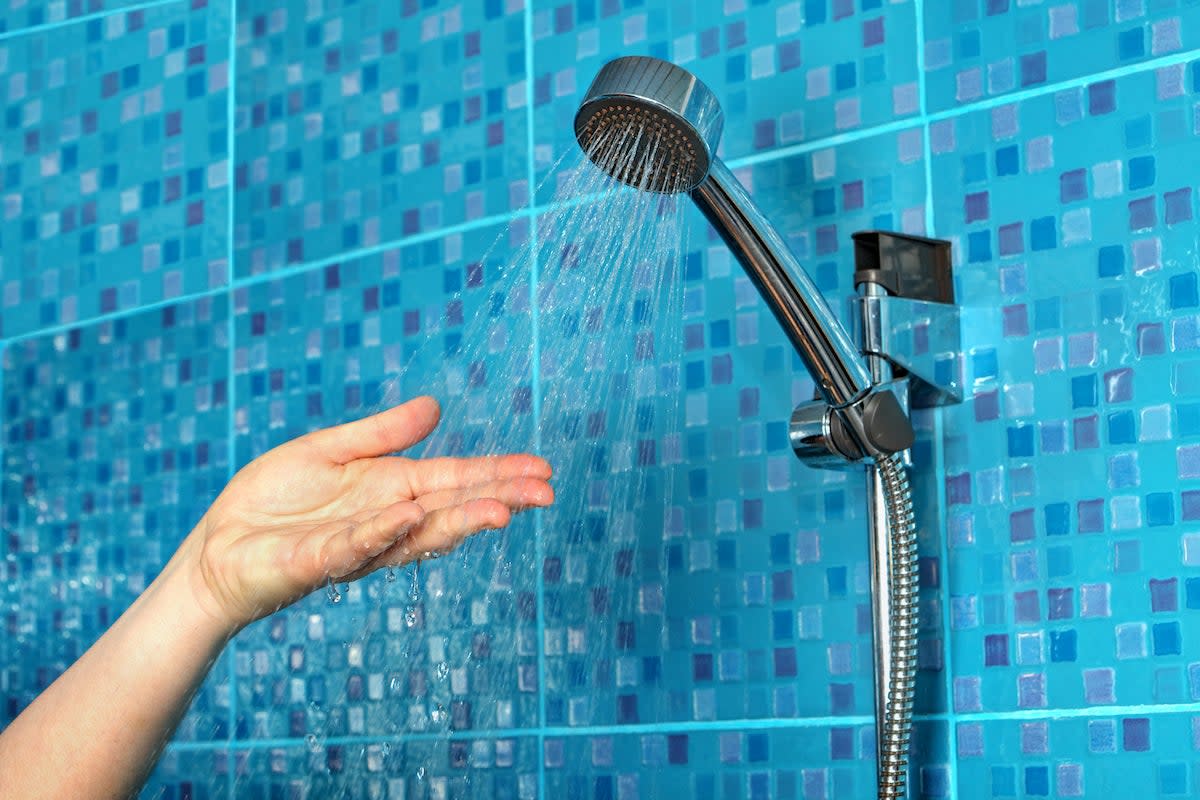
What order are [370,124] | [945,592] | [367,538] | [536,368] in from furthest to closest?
1. [370,124]
2. [536,368]
3. [945,592]
4. [367,538]

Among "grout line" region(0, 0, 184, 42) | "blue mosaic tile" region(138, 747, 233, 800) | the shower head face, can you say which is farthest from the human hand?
"grout line" region(0, 0, 184, 42)

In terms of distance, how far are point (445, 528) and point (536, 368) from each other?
17.3 inches

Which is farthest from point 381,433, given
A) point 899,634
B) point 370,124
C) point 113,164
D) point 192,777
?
point 113,164

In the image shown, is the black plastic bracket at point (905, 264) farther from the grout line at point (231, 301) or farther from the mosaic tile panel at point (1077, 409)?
the grout line at point (231, 301)

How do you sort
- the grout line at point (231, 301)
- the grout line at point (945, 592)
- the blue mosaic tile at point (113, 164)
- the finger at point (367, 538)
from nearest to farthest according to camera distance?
the finger at point (367, 538) → the grout line at point (945, 592) → the grout line at point (231, 301) → the blue mosaic tile at point (113, 164)

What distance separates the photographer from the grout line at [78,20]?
5.15 ft

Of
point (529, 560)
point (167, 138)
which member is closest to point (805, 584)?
point (529, 560)

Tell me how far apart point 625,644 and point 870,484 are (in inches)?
10.6

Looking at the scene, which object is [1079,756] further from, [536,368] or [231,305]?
[231,305]

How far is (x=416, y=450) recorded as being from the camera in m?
1.30

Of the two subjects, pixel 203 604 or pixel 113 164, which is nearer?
pixel 203 604

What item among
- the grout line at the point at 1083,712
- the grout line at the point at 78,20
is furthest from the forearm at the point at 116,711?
the grout line at the point at 78,20

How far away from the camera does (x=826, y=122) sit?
112cm

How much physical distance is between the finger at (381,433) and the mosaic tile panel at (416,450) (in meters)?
0.33
